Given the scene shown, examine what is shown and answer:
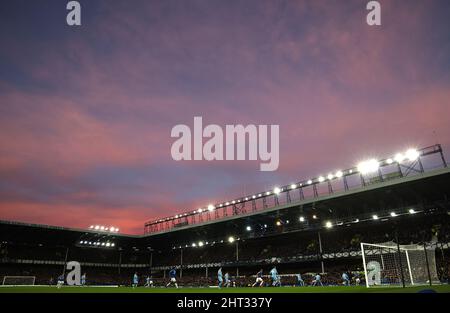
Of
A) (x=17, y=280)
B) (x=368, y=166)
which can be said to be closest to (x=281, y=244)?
(x=368, y=166)

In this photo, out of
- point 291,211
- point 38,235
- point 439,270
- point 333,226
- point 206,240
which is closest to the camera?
point 439,270

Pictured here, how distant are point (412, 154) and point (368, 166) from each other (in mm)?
5603

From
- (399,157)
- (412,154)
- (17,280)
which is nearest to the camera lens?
(412,154)

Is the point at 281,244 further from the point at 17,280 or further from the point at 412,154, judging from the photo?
the point at 17,280

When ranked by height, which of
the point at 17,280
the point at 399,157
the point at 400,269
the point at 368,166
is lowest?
the point at 17,280

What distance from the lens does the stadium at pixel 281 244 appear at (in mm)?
33531

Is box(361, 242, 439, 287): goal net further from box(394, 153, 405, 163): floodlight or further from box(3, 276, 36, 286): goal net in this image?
box(3, 276, 36, 286): goal net

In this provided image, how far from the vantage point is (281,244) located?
5522 centimetres

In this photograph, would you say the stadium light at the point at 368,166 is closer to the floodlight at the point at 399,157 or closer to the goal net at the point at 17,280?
the floodlight at the point at 399,157

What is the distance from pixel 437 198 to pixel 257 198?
88.8ft

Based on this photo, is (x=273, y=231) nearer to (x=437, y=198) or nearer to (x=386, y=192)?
(x=386, y=192)

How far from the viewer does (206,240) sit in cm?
6694
